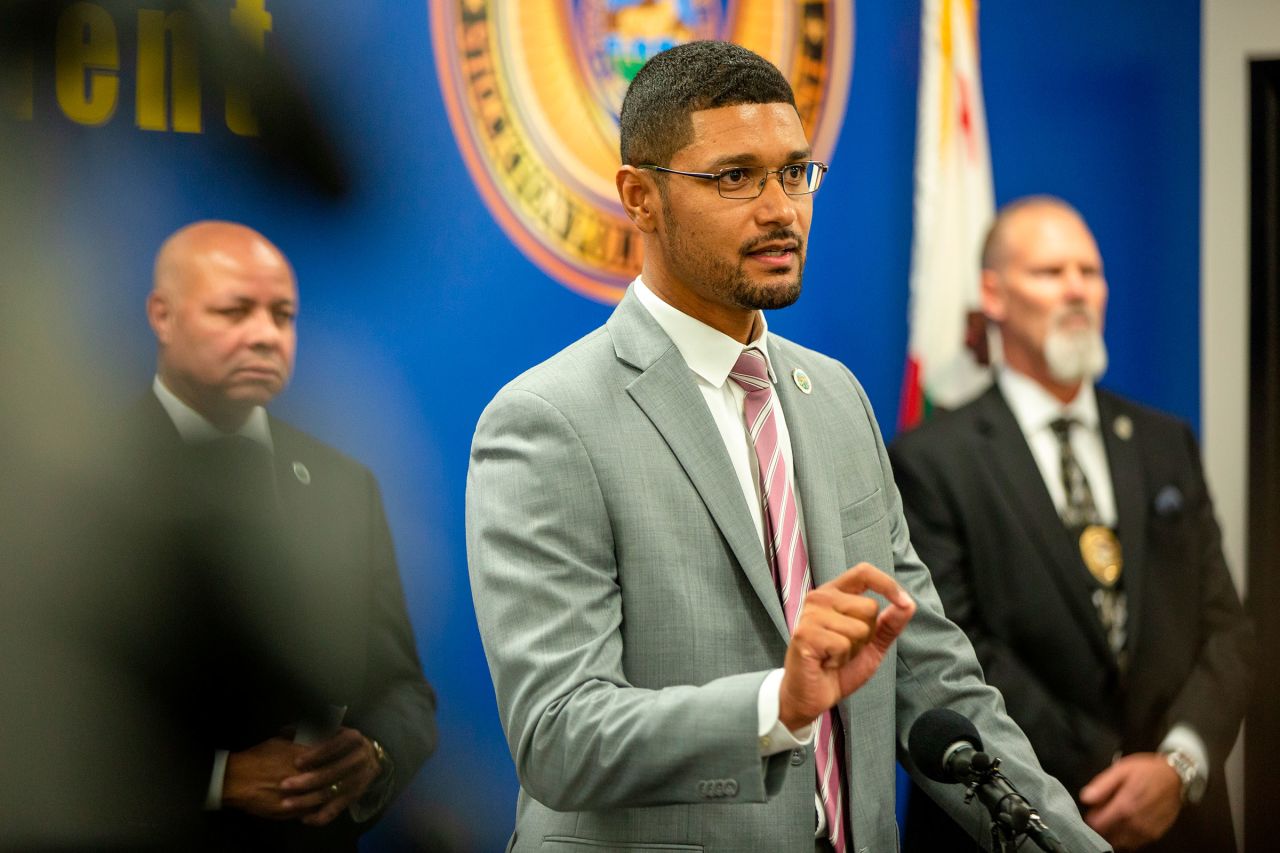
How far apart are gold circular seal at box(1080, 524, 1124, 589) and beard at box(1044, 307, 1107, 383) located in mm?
470

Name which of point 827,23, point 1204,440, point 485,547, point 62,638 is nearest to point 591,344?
point 485,547

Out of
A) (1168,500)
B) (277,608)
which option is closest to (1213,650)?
(1168,500)

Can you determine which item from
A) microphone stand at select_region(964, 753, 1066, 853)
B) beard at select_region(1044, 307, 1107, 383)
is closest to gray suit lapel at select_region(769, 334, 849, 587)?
microphone stand at select_region(964, 753, 1066, 853)

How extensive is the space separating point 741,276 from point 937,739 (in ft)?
2.49

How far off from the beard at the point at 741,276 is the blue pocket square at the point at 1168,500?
92.2 inches

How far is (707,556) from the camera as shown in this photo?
204 centimetres

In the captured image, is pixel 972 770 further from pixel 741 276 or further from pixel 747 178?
pixel 747 178

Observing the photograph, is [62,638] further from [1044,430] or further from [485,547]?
[1044,430]

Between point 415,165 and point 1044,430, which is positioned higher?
point 415,165

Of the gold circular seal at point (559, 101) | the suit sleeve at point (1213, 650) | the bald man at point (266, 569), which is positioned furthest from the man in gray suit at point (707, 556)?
the suit sleeve at point (1213, 650)

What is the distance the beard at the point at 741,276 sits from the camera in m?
2.16

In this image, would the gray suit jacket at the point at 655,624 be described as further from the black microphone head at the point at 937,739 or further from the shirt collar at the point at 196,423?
the shirt collar at the point at 196,423

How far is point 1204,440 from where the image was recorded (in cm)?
469

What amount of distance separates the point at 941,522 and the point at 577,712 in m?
2.17
